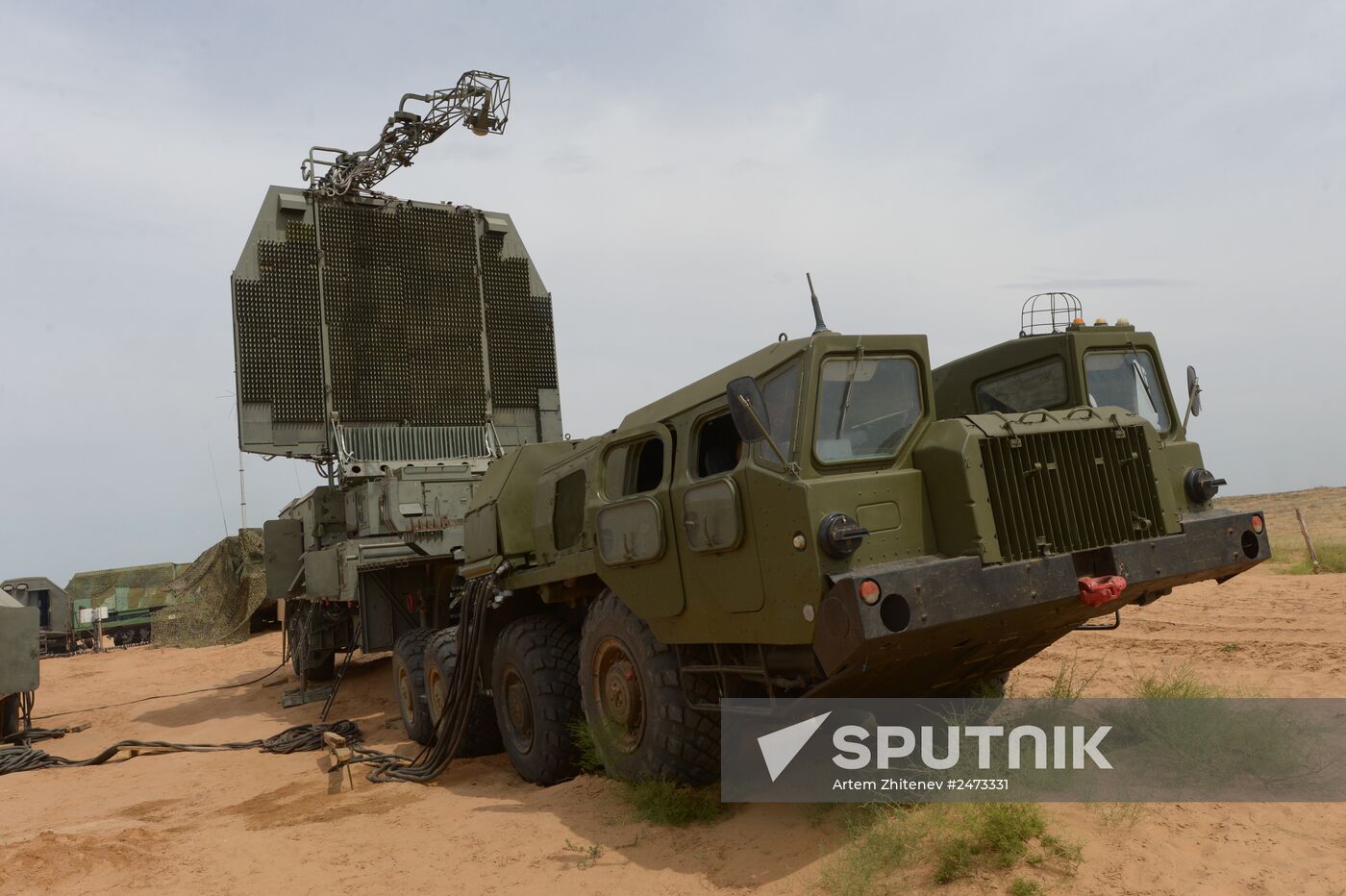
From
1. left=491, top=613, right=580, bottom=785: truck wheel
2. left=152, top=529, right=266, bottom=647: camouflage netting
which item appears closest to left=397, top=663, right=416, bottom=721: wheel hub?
left=491, top=613, right=580, bottom=785: truck wheel

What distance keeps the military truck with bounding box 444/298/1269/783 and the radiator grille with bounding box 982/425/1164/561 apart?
11 mm

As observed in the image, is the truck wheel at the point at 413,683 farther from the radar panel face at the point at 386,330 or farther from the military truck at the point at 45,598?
the military truck at the point at 45,598

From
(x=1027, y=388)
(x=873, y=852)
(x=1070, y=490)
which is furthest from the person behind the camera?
(x=1027, y=388)

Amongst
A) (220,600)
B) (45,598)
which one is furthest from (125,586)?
(220,600)

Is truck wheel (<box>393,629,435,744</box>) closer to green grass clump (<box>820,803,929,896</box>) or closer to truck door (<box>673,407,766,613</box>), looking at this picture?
truck door (<box>673,407,766,613</box>)

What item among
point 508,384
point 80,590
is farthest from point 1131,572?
point 80,590

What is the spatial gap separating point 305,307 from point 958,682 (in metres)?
11.1

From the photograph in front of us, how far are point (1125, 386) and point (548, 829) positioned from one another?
174 inches

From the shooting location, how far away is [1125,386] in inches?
248

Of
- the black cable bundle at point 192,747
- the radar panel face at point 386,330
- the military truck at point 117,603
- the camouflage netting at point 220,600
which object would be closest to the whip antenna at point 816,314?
the black cable bundle at point 192,747

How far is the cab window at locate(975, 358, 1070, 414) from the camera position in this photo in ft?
20.7

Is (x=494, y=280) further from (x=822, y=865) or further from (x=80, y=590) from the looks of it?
(x=80, y=590)

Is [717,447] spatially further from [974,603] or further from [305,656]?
[305,656]

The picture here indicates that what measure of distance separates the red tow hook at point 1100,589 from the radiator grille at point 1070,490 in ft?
0.60
